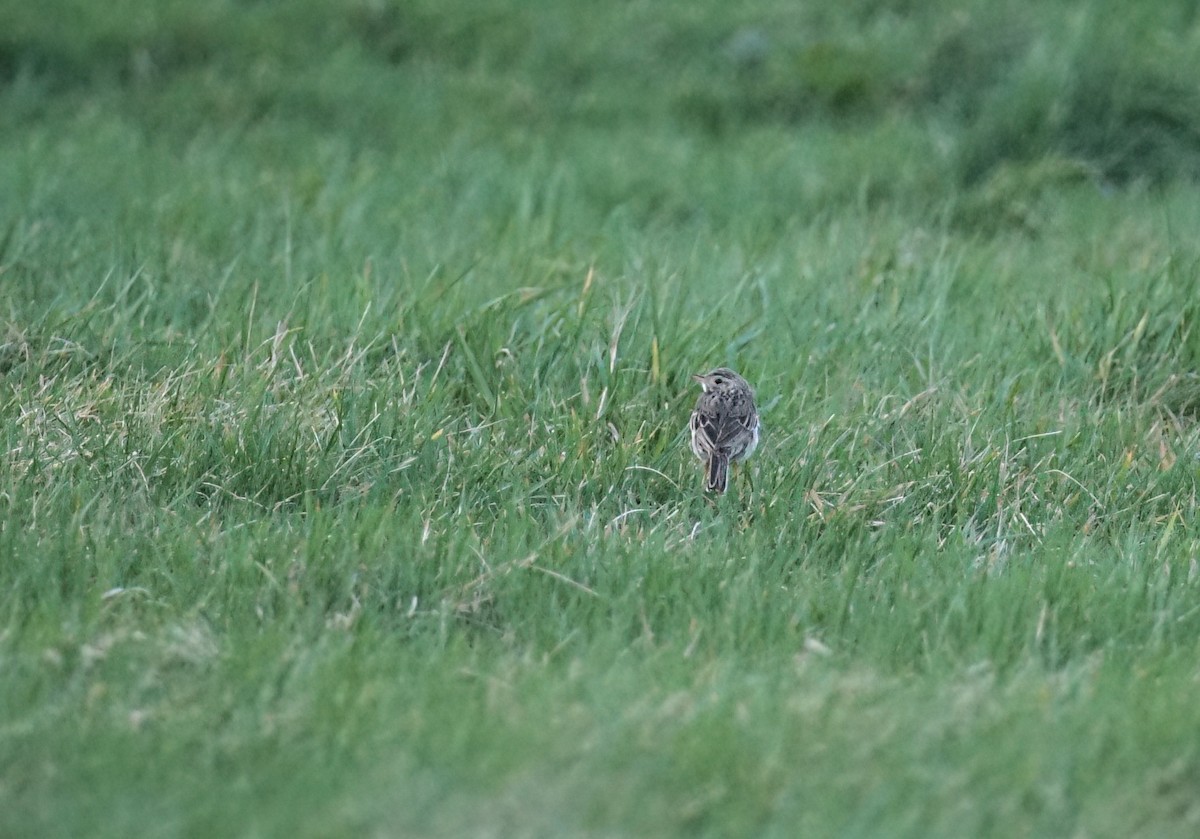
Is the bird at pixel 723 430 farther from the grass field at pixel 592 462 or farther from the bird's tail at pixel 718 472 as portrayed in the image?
the grass field at pixel 592 462

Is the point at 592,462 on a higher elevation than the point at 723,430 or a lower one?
lower

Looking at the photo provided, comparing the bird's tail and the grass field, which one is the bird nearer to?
the bird's tail

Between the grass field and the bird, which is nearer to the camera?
the grass field

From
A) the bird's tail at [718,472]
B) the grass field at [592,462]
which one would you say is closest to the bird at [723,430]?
the bird's tail at [718,472]

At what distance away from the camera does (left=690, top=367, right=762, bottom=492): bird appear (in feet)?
17.6

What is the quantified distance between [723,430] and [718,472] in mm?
156

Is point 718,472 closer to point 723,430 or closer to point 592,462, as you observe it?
point 723,430

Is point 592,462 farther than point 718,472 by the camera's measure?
Yes

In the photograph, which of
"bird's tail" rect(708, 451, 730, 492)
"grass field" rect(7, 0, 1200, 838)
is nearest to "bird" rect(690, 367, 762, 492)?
"bird's tail" rect(708, 451, 730, 492)

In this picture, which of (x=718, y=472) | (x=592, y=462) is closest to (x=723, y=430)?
(x=718, y=472)

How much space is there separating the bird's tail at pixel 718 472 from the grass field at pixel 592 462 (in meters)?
0.08

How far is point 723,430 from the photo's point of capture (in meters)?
5.38

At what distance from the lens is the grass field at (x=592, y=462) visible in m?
3.64

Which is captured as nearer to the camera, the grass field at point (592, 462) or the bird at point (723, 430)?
the grass field at point (592, 462)
